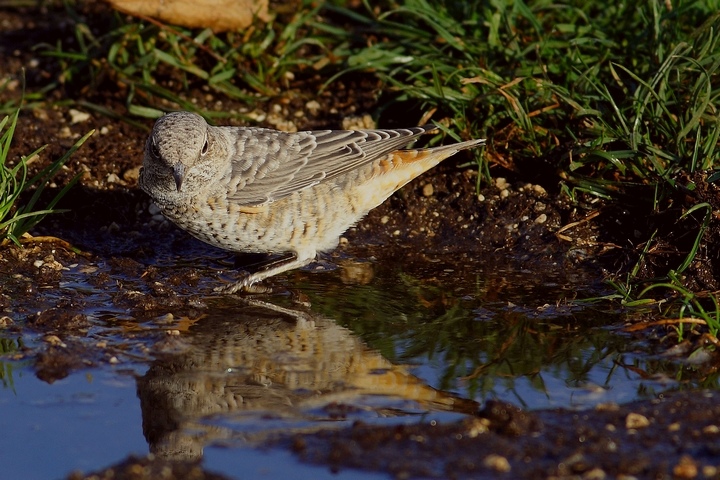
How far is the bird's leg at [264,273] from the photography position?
5.90 meters

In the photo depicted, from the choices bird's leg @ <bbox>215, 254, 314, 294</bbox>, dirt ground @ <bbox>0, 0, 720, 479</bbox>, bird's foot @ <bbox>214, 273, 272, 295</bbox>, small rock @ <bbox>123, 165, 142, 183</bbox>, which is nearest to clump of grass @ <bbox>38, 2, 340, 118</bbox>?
dirt ground @ <bbox>0, 0, 720, 479</bbox>

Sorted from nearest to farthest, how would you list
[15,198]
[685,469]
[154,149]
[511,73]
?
1. [685,469]
2. [154,149]
3. [15,198]
4. [511,73]

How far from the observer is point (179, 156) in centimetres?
566

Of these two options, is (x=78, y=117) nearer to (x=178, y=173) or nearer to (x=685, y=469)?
(x=178, y=173)

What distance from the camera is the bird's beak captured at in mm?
5523

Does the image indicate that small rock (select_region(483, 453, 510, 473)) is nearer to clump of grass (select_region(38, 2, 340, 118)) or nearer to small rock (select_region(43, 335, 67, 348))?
small rock (select_region(43, 335, 67, 348))

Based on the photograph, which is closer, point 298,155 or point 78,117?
point 298,155

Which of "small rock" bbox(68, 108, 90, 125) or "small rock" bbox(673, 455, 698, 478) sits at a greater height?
"small rock" bbox(68, 108, 90, 125)

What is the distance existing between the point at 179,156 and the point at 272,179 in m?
0.75

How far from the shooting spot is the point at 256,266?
640cm

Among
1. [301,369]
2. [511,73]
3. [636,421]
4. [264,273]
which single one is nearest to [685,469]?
[636,421]

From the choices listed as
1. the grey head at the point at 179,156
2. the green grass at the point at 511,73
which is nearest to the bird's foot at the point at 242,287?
the grey head at the point at 179,156

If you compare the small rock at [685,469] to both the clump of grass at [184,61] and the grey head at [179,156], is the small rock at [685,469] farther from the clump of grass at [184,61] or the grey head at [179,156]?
the clump of grass at [184,61]

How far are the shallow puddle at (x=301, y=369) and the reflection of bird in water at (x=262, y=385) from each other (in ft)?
0.03
